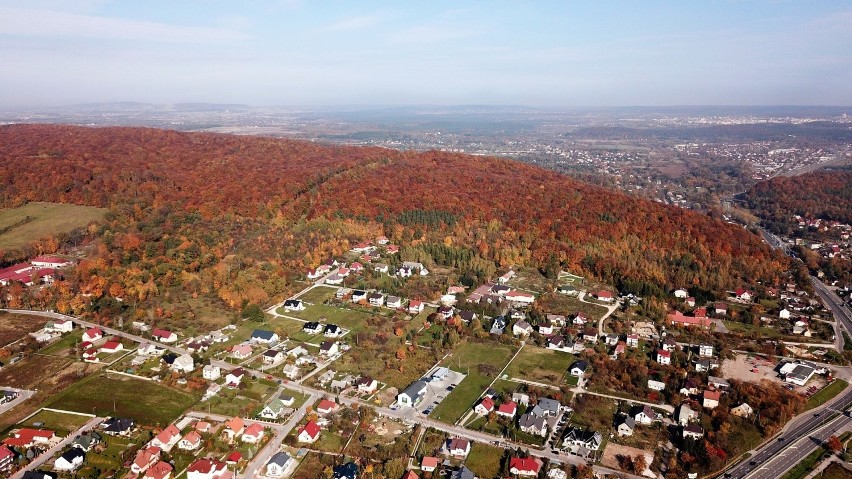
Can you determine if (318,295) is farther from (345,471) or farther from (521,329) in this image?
(345,471)

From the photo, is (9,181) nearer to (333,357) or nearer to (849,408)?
(333,357)

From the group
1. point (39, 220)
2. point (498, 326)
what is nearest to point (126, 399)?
point (498, 326)

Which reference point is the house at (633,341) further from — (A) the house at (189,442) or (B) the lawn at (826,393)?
(A) the house at (189,442)

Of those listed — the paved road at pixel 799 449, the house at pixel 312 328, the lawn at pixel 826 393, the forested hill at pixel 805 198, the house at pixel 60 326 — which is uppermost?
the forested hill at pixel 805 198

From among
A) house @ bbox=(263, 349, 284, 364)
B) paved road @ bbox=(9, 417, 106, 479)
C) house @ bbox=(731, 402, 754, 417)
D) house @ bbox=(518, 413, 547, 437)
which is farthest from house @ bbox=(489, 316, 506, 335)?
paved road @ bbox=(9, 417, 106, 479)

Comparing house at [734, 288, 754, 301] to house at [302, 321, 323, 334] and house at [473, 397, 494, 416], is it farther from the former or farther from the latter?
house at [302, 321, 323, 334]

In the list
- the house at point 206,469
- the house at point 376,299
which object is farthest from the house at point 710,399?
the house at point 206,469
